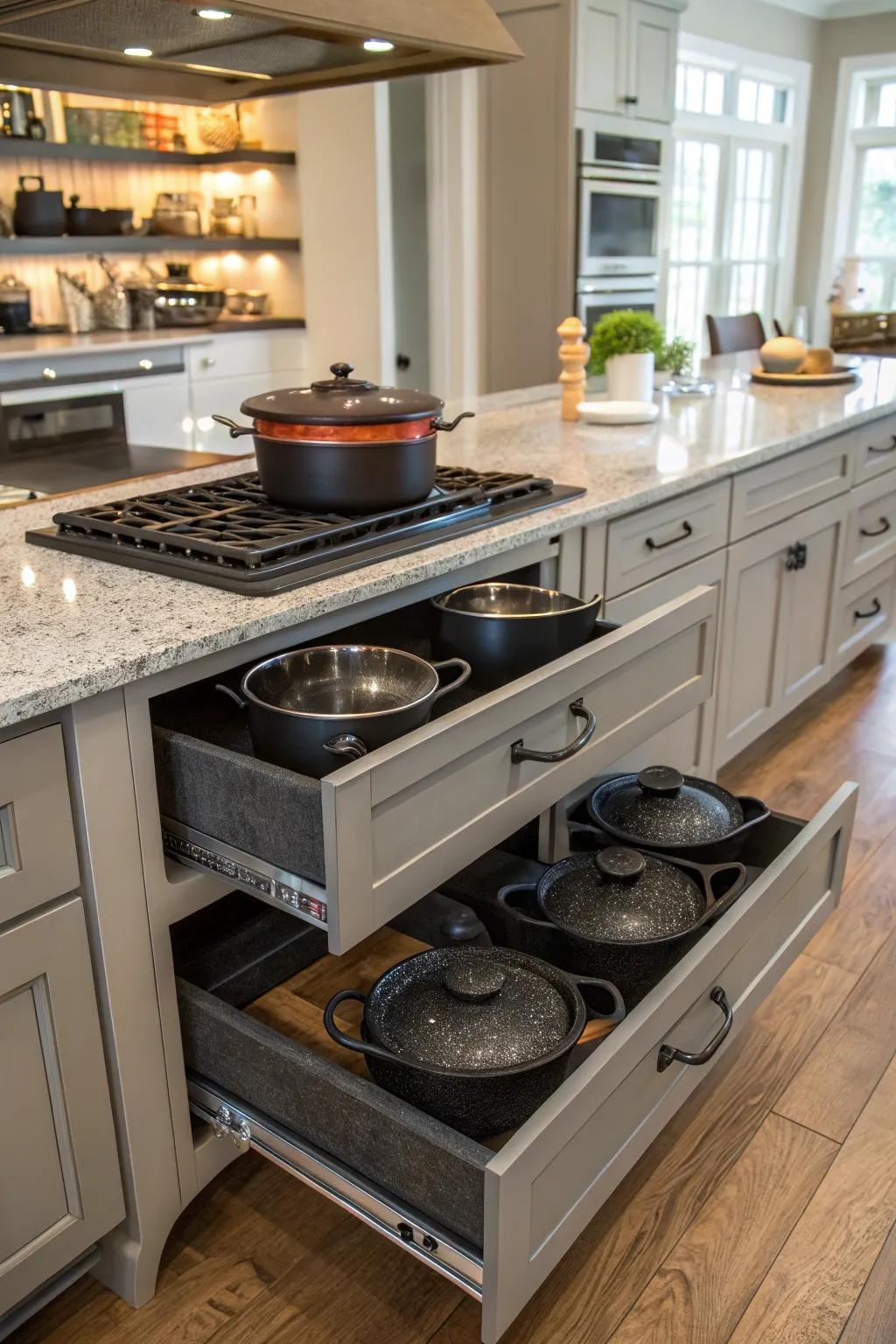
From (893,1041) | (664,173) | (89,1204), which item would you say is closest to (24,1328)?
(89,1204)

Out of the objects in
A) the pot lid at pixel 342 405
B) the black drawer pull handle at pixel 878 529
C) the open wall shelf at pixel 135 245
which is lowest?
the black drawer pull handle at pixel 878 529

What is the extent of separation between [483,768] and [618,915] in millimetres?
334

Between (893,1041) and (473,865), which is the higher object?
(473,865)

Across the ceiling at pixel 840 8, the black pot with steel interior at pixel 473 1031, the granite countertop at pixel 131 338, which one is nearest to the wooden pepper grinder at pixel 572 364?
the black pot with steel interior at pixel 473 1031

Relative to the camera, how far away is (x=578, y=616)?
4.74 ft

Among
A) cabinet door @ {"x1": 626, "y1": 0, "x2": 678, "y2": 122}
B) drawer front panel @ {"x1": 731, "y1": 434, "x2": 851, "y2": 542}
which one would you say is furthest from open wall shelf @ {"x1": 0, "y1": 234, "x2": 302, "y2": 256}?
drawer front panel @ {"x1": 731, "y1": 434, "x2": 851, "y2": 542}

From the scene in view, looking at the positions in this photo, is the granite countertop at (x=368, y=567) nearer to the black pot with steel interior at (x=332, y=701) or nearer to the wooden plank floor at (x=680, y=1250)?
the black pot with steel interior at (x=332, y=701)

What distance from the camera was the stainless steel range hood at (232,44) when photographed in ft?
4.61

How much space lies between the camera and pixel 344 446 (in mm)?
1435

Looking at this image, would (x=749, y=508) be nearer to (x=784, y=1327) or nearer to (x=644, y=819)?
(x=644, y=819)

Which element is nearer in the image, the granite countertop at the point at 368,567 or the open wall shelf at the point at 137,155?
the granite countertop at the point at 368,567

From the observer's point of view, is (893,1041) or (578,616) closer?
(578,616)

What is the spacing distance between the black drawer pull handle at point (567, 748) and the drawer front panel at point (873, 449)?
5.79 ft

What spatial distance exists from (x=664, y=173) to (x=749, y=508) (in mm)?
3663
